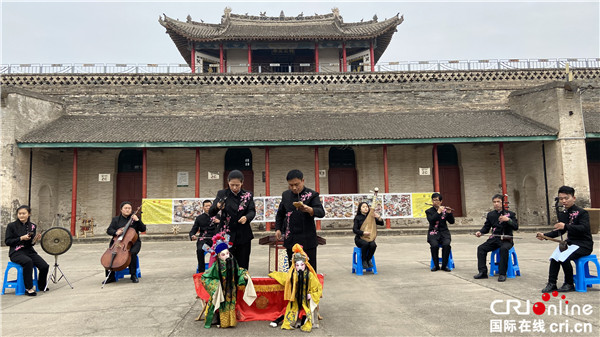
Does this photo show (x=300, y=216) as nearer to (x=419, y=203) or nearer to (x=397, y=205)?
(x=397, y=205)

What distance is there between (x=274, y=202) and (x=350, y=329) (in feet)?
35.8

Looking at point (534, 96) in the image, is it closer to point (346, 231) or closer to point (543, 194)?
point (543, 194)

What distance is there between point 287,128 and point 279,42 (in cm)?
963

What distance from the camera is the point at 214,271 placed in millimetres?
3910

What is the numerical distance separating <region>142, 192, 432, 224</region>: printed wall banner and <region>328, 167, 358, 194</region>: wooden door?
248 cm

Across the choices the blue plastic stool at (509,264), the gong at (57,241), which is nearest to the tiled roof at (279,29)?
the gong at (57,241)

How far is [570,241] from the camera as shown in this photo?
5129 millimetres

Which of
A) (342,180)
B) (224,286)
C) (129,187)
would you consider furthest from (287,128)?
(224,286)

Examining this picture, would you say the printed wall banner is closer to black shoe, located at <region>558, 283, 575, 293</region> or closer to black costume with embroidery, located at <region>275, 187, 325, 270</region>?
black shoe, located at <region>558, 283, 575, 293</region>

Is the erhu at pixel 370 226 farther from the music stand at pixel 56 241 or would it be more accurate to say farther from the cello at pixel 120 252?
the music stand at pixel 56 241

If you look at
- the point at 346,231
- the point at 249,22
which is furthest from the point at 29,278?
the point at 249,22

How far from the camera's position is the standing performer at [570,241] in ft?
16.3

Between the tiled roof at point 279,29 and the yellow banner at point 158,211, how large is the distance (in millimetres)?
11774

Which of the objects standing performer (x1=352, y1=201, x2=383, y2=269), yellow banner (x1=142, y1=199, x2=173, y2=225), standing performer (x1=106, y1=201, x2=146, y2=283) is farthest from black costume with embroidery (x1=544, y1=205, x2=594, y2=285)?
yellow banner (x1=142, y1=199, x2=173, y2=225)
